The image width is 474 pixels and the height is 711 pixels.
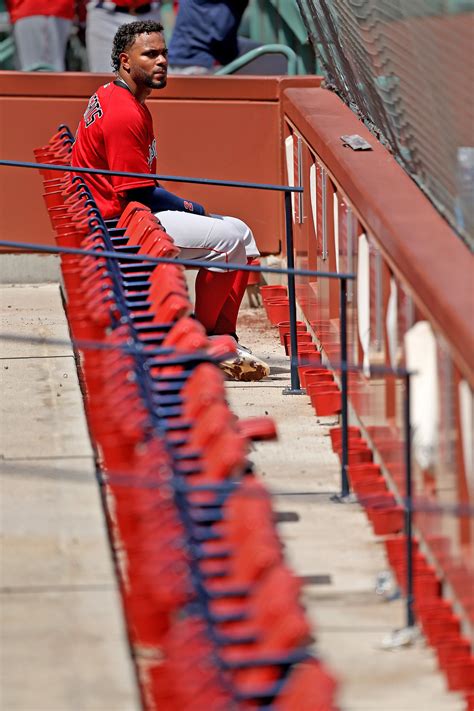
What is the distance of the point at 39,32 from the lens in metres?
9.80

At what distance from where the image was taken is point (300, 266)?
8430 millimetres

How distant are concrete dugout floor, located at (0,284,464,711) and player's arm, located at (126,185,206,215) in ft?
2.66

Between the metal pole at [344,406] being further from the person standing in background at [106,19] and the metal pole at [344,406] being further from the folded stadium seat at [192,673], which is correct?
the person standing in background at [106,19]

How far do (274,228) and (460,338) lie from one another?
4965mm

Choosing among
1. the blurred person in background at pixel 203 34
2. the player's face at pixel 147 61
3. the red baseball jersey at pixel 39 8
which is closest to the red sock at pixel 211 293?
the player's face at pixel 147 61

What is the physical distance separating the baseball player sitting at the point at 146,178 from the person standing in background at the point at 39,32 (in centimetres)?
266

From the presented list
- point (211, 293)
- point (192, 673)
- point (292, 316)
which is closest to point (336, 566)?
point (192, 673)

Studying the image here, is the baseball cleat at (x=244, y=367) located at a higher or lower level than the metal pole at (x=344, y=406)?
lower

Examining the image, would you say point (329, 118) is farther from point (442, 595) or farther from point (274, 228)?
point (442, 595)

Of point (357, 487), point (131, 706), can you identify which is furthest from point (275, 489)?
point (131, 706)

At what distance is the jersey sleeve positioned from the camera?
6941mm

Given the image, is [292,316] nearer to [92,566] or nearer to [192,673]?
[92,566]

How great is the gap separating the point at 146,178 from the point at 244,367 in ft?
3.29

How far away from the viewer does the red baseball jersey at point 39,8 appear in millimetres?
9711
